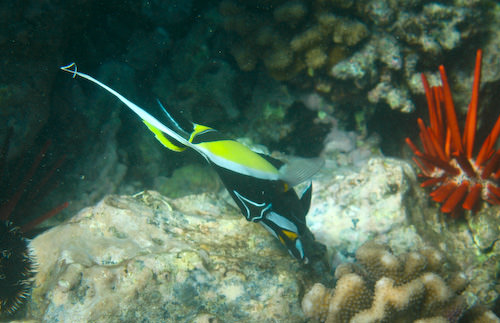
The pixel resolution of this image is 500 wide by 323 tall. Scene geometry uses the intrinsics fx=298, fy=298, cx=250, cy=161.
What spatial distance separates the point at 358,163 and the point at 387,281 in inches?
101

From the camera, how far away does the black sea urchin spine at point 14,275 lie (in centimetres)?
235

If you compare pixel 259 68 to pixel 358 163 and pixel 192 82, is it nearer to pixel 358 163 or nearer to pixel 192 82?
pixel 192 82

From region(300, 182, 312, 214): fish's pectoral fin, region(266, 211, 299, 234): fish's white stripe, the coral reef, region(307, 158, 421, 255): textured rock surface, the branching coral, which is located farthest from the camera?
the coral reef

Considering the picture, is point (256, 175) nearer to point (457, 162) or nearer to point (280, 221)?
point (280, 221)

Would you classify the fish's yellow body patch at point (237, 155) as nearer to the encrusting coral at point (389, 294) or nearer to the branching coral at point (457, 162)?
the encrusting coral at point (389, 294)

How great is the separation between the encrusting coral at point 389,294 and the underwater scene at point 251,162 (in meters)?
0.01

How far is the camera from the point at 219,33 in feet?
14.5

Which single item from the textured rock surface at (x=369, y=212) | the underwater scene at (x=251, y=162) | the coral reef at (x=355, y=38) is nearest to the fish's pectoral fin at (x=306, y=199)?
the underwater scene at (x=251, y=162)

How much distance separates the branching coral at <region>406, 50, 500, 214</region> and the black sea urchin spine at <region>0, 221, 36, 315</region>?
3740mm

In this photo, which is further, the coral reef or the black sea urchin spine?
the coral reef

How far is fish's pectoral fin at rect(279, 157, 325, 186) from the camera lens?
1.84 meters

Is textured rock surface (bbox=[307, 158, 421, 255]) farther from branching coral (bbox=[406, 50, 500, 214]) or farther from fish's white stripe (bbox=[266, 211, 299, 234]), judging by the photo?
fish's white stripe (bbox=[266, 211, 299, 234])

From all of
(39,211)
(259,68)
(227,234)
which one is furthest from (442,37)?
(39,211)

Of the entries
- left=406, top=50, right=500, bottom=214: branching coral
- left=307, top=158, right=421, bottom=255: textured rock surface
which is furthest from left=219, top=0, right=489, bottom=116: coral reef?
left=307, top=158, right=421, bottom=255: textured rock surface
